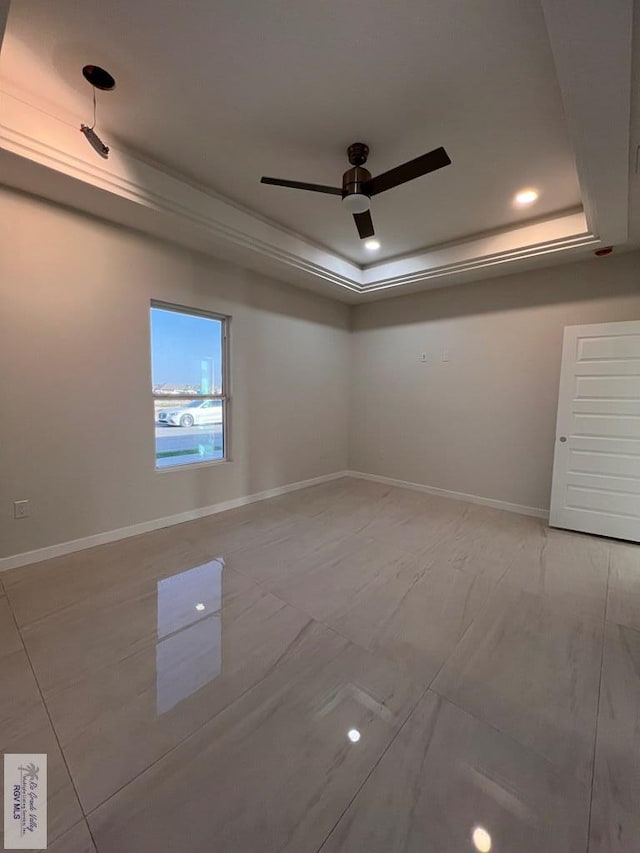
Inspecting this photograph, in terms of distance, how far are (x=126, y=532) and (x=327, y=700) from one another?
243 centimetres

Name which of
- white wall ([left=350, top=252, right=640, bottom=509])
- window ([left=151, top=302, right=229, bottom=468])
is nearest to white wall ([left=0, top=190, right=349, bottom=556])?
window ([left=151, top=302, right=229, bottom=468])

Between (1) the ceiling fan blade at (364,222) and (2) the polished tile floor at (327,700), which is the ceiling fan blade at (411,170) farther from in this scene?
(2) the polished tile floor at (327,700)

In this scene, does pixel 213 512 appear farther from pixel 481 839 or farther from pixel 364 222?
pixel 481 839

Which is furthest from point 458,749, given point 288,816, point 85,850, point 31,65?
point 31,65

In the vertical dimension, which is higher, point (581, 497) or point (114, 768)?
point (581, 497)

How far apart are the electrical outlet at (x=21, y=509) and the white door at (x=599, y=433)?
464 cm

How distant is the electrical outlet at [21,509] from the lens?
2615mm

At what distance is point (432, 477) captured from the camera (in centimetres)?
470

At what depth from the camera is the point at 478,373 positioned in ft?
14.0

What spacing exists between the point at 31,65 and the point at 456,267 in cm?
362

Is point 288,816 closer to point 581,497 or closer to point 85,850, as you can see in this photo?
point 85,850

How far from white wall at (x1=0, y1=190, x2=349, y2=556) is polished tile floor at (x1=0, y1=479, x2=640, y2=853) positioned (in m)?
0.58

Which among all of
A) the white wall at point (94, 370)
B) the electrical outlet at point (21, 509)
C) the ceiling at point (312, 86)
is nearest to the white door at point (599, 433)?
the ceiling at point (312, 86)

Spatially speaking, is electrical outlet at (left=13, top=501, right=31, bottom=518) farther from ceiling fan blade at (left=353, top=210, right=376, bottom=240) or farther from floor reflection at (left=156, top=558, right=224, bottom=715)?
ceiling fan blade at (left=353, top=210, right=376, bottom=240)
